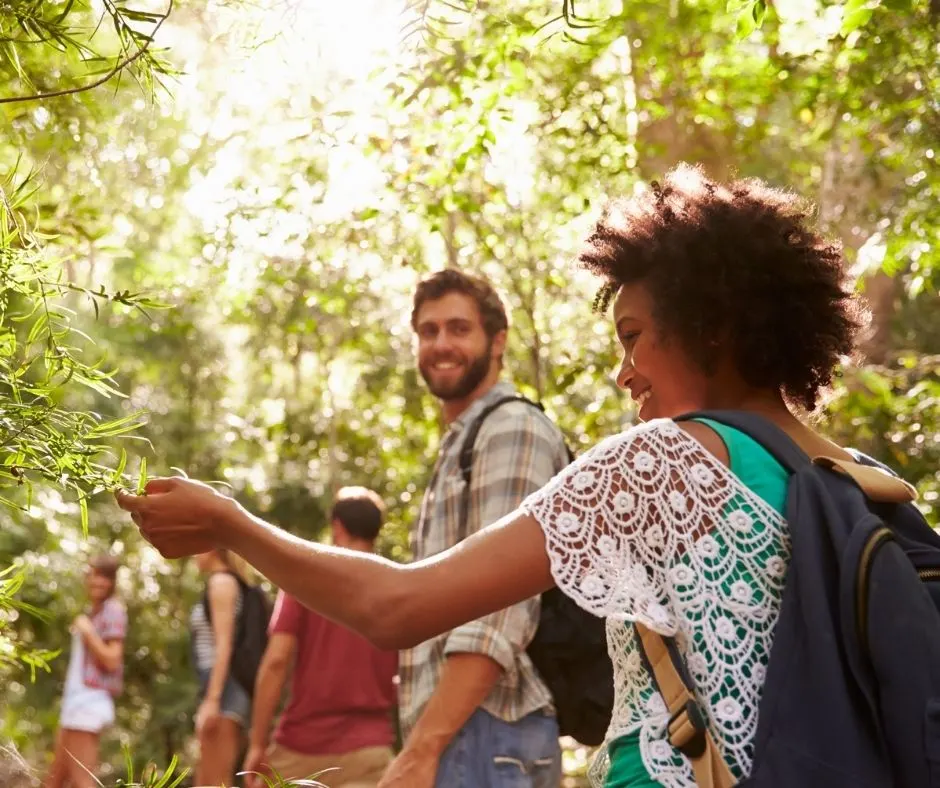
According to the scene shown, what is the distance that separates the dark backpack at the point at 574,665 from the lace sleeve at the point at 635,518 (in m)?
1.47

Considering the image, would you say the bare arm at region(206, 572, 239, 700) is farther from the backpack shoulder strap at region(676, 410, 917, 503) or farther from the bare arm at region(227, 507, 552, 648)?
the backpack shoulder strap at region(676, 410, 917, 503)

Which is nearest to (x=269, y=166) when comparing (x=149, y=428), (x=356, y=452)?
(x=356, y=452)

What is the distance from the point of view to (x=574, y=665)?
335 centimetres

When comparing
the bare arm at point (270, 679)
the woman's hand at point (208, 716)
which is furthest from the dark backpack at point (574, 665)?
the woman's hand at point (208, 716)

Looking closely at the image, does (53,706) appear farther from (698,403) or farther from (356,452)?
(698,403)

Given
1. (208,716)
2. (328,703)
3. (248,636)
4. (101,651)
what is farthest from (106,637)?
(328,703)

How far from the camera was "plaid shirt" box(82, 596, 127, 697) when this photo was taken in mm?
7930

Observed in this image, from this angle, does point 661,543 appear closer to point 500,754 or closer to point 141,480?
point 141,480

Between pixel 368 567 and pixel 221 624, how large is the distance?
5.04m

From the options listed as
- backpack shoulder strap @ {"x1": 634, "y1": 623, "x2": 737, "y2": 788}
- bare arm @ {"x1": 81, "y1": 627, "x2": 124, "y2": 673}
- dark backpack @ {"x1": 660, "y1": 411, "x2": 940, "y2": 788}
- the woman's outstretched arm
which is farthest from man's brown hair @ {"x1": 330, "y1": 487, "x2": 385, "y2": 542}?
dark backpack @ {"x1": 660, "y1": 411, "x2": 940, "y2": 788}

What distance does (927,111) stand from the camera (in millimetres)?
6273

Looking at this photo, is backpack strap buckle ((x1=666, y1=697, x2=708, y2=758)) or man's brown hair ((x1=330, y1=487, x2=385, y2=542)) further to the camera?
man's brown hair ((x1=330, y1=487, x2=385, y2=542))

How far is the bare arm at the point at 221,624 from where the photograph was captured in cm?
662

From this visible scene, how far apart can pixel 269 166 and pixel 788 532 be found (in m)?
6.73
